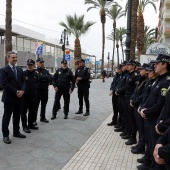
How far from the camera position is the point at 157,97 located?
3820 millimetres

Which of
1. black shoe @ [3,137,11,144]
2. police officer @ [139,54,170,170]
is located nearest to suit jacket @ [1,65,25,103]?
black shoe @ [3,137,11,144]

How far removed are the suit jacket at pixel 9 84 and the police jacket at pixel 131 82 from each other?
2.50 m

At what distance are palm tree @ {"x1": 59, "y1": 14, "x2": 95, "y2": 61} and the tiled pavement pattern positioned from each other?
30.0 metres

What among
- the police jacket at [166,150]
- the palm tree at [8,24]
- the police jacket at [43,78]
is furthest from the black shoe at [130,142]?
the palm tree at [8,24]

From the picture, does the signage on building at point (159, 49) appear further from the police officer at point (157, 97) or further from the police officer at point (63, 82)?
the police officer at point (157, 97)

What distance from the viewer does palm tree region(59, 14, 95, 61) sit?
35.9m

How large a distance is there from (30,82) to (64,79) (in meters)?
1.81

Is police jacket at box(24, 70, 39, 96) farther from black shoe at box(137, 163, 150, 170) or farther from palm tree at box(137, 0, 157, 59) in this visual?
palm tree at box(137, 0, 157, 59)

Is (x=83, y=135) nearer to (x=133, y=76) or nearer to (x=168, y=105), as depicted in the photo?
(x=133, y=76)

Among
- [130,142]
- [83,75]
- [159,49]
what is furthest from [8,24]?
[130,142]

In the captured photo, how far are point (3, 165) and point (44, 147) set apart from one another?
1.18 m

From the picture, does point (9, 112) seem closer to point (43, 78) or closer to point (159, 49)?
point (43, 78)

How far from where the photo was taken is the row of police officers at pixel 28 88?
5.69 meters

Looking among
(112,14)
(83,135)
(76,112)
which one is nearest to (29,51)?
(112,14)
